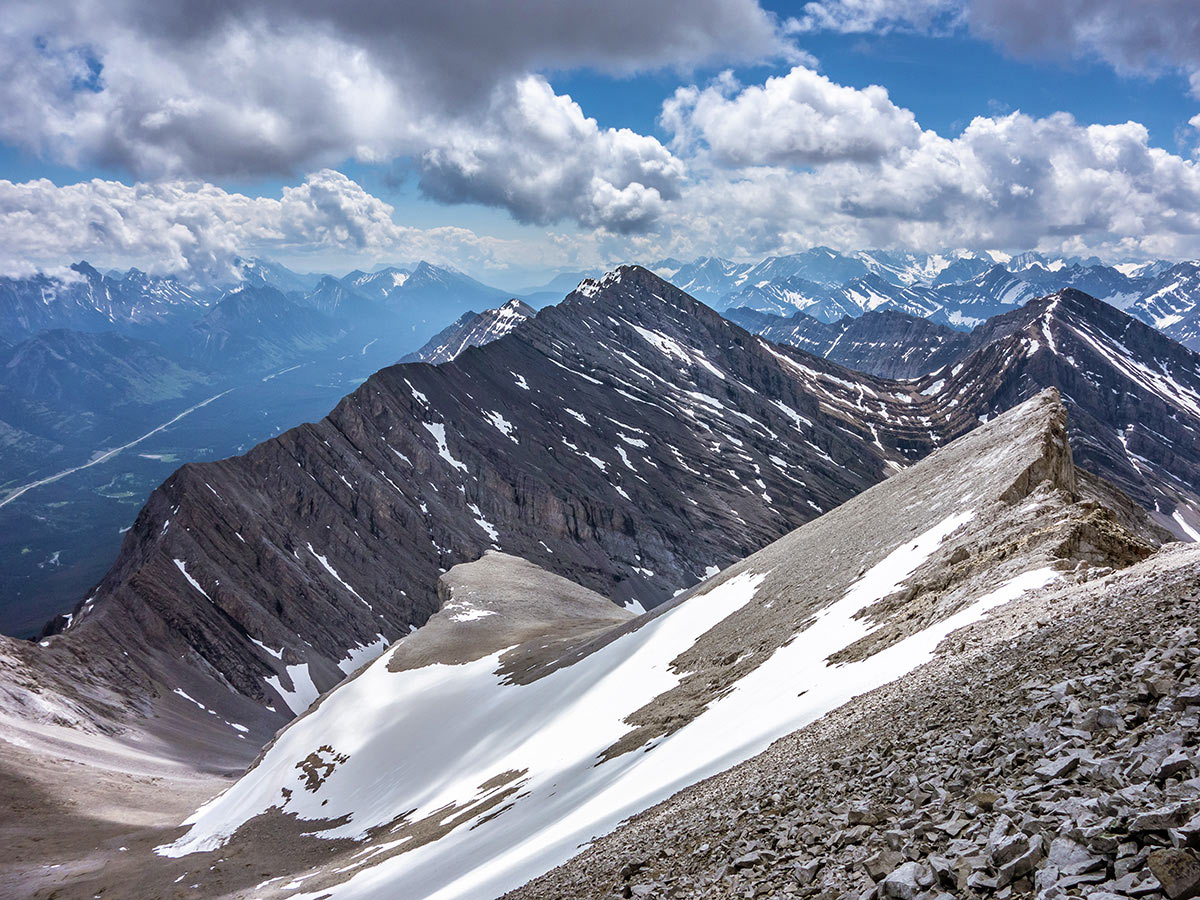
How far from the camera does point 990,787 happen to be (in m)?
9.89

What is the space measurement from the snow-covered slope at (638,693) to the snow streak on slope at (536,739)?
15cm

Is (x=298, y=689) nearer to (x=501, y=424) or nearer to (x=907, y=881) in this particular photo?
(x=501, y=424)

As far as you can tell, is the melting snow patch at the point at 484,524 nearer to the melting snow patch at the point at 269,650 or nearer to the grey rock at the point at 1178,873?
the melting snow patch at the point at 269,650

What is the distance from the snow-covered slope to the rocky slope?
411 cm

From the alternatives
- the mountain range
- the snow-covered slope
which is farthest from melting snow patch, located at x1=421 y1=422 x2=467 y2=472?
the snow-covered slope

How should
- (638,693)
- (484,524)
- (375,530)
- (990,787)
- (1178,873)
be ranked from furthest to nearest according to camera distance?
(484,524) → (375,530) → (638,693) → (990,787) → (1178,873)

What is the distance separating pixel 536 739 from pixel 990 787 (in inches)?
1436

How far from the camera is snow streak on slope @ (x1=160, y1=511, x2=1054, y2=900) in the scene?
21969 millimetres

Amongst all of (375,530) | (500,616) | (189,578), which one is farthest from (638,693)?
(375,530)

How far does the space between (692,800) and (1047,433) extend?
97.0ft

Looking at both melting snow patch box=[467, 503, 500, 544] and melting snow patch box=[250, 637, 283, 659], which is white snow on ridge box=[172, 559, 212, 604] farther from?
melting snow patch box=[467, 503, 500, 544]

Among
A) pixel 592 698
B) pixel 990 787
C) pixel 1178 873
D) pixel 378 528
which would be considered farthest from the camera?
pixel 378 528

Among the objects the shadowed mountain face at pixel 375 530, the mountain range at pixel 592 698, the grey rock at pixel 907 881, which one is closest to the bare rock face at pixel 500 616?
the mountain range at pixel 592 698

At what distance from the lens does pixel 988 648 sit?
16516mm
